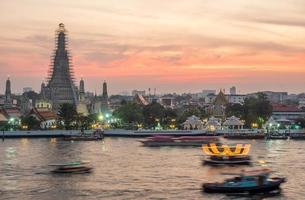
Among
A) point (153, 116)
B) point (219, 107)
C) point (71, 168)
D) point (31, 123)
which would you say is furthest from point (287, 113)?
point (71, 168)

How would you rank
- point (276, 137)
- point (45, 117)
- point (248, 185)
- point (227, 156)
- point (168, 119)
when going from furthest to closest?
point (168, 119) < point (45, 117) < point (276, 137) < point (227, 156) < point (248, 185)

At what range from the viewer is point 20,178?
31.5m

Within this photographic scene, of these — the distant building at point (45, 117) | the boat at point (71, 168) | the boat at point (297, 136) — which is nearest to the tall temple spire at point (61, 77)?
the distant building at point (45, 117)

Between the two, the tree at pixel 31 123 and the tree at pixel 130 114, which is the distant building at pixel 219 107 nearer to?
the tree at pixel 130 114

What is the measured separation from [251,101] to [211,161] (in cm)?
5181

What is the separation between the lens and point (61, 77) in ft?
318

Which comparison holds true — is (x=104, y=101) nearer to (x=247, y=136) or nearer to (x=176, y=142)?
(x=247, y=136)

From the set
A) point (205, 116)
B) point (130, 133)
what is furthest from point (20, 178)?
point (205, 116)

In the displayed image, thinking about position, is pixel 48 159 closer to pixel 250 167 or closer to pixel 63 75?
pixel 250 167

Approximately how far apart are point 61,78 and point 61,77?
6.3 inches

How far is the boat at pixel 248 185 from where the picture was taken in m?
26.4

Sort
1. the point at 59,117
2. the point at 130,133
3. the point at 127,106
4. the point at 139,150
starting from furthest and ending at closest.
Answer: the point at 127,106
the point at 59,117
the point at 130,133
the point at 139,150

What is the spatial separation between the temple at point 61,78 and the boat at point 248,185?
69.7 m

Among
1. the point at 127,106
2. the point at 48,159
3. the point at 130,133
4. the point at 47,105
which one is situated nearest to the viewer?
the point at 48,159
